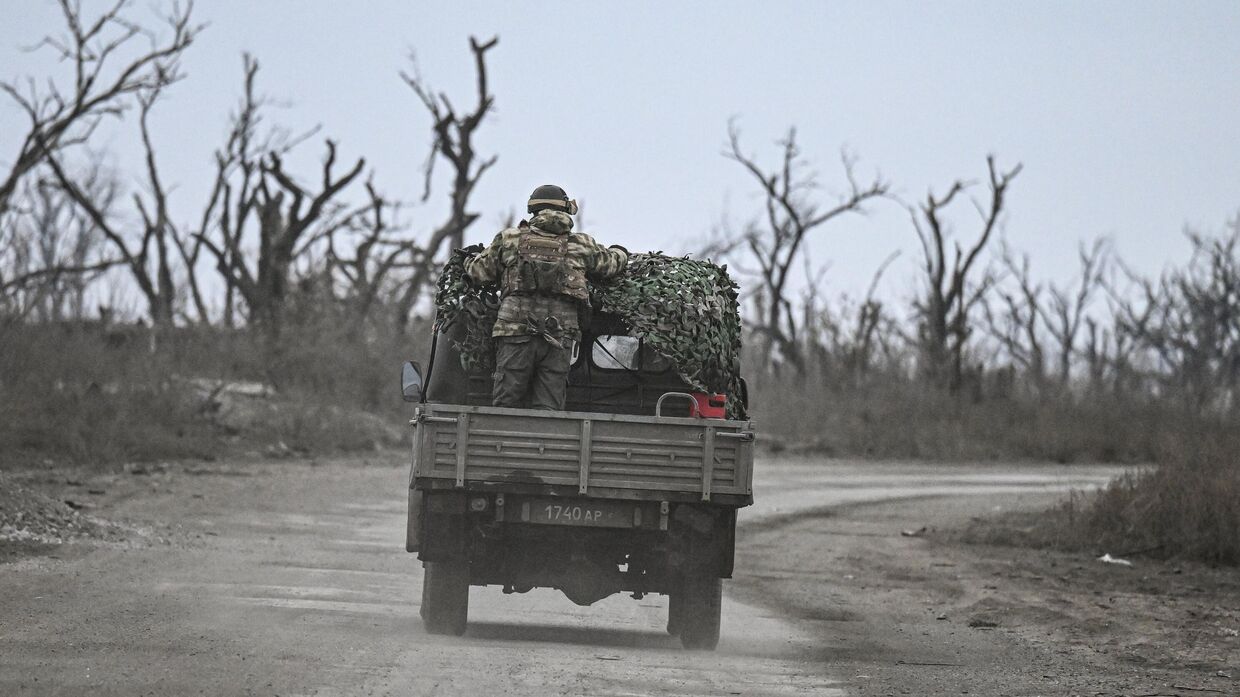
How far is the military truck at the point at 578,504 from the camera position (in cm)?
919

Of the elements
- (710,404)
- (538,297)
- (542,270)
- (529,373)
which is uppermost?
(542,270)

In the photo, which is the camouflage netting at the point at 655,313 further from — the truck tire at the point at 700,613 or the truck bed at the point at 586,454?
the truck tire at the point at 700,613

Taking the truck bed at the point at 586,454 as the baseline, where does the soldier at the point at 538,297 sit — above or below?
above

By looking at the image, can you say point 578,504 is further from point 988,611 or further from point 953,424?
point 953,424

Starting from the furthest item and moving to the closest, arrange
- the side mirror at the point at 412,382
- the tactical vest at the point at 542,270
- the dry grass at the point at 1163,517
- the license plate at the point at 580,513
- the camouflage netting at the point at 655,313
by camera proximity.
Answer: the dry grass at the point at 1163,517 < the camouflage netting at the point at 655,313 < the side mirror at the point at 412,382 < the tactical vest at the point at 542,270 < the license plate at the point at 580,513

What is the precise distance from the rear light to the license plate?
47.4 inches

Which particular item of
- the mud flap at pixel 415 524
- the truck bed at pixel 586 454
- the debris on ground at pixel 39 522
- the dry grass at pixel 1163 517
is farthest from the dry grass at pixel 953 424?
the truck bed at pixel 586 454

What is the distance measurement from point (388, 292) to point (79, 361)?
16.4 m

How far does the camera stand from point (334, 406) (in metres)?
30.7

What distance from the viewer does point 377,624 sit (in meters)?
9.97

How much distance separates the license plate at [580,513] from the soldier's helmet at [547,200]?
1.90m

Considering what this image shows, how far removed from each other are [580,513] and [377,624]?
1.56 metres

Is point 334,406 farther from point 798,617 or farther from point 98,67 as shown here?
point 798,617

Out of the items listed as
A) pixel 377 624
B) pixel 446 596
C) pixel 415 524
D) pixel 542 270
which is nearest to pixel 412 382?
pixel 415 524
